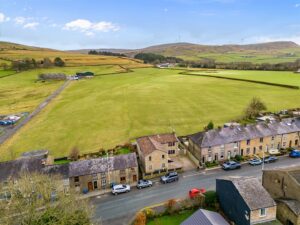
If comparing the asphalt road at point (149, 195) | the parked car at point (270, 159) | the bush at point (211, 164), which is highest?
the parked car at point (270, 159)

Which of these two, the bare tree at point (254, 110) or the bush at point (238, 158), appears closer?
the bush at point (238, 158)

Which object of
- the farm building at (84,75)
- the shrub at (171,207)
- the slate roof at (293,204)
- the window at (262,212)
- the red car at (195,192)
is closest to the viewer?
the window at (262,212)

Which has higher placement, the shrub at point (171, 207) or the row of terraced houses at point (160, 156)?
the row of terraced houses at point (160, 156)

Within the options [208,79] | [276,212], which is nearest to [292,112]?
[276,212]

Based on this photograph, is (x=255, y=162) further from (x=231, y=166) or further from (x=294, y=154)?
(x=294, y=154)

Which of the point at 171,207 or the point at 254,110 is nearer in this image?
the point at 171,207

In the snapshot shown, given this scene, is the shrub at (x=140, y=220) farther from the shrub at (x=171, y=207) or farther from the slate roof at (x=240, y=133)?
the slate roof at (x=240, y=133)

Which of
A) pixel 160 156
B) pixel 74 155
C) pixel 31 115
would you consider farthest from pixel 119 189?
pixel 31 115

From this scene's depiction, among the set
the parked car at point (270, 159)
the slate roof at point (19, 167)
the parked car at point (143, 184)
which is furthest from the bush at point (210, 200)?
the slate roof at point (19, 167)
